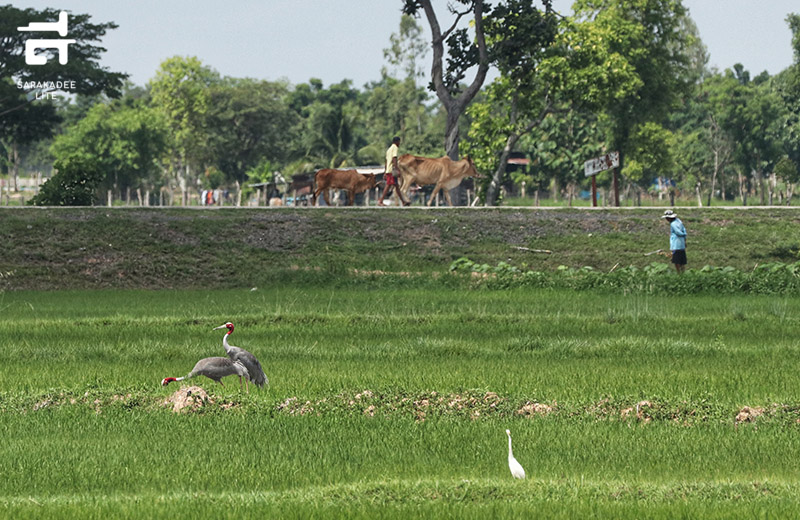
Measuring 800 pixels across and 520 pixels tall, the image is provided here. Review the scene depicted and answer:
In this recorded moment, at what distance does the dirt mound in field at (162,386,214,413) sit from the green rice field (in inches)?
4.7

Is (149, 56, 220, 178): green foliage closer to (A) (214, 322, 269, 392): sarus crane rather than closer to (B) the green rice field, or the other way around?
(B) the green rice field

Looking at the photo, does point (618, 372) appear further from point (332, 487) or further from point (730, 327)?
point (332, 487)

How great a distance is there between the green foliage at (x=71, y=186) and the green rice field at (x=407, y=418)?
19.9 metres

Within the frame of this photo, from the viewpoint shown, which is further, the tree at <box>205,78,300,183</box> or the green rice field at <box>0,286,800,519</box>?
the tree at <box>205,78,300,183</box>

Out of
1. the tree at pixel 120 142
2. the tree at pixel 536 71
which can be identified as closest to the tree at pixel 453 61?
the tree at pixel 536 71

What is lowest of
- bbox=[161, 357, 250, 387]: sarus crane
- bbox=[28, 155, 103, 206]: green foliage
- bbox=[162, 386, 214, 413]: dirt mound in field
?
bbox=[162, 386, 214, 413]: dirt mound in field

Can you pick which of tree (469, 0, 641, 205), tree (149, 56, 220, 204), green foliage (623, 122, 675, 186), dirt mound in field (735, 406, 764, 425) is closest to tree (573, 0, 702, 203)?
green foliage (623, 122, 675, 186)

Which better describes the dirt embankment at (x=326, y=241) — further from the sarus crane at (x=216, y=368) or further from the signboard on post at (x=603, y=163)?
the sarus crane at (x=216, y=368)

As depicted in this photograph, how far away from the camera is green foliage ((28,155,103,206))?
3856cm

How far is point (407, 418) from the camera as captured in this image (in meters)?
10.5

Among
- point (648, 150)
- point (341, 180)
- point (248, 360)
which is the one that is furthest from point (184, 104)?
point (248, 360)

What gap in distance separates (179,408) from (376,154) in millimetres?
72358

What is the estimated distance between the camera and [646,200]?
10869cm

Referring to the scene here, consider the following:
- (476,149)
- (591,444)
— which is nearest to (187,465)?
(591,444)
